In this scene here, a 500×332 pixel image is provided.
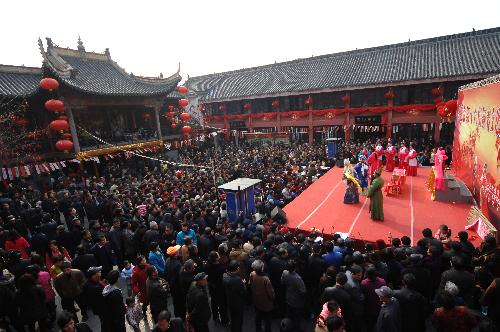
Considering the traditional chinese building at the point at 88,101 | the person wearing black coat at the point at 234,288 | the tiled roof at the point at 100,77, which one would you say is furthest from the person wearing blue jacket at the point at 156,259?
the tiled roof at the point at 100,77

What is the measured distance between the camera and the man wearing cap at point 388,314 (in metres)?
3.84

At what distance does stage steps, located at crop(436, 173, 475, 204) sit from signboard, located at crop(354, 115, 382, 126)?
1336cm

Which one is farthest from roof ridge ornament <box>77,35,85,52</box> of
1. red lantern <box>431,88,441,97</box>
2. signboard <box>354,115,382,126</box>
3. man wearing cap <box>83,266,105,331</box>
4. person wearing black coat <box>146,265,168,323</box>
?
red lantern <box>431,88,441,97</box>

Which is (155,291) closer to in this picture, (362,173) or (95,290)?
(95,290)

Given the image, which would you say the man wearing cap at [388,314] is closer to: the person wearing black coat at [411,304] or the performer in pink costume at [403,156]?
the person wearing black coat at [411,304]

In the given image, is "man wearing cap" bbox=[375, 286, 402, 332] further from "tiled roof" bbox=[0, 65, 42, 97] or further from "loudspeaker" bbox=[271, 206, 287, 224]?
"tiled roof" bbox=[0, 65, 42, 97]

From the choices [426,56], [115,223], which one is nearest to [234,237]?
[115,223]

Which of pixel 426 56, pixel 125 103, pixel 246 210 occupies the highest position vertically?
pixel 426 56

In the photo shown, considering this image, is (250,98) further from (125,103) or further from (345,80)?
(125,103)

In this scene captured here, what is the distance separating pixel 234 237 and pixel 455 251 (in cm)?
412

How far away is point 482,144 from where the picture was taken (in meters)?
8.61

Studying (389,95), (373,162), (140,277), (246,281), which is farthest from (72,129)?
(389,95)

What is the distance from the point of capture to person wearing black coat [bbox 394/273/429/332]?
412 cm

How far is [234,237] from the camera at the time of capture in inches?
249
